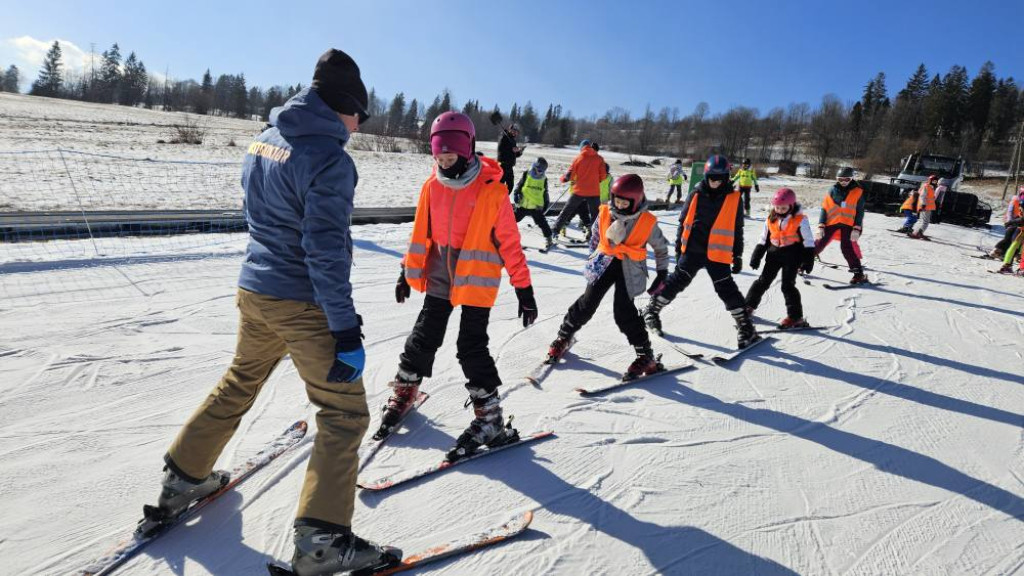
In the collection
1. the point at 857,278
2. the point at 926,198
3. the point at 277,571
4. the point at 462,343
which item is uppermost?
the point at 926,198

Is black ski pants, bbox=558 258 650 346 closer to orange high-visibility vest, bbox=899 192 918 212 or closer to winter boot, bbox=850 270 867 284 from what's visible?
winter boot, bbox=850 270 867 284

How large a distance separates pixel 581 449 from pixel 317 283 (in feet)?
6.21

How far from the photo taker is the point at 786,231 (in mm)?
5457

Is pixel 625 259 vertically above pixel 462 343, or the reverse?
pixel 625 259

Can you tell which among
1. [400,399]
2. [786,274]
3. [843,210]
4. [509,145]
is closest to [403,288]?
[400,399]

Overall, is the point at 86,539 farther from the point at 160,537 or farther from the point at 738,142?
the point at 738,142

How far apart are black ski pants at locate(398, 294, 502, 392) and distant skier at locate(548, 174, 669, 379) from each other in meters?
1.36

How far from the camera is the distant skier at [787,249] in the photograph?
5.39 meters

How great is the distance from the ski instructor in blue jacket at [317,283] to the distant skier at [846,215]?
7.37 metres

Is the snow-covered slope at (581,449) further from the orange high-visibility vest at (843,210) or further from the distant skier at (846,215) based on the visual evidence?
the orange high-visibility vest at (843,210)

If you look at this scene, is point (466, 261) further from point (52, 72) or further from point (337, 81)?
point (52, 72)

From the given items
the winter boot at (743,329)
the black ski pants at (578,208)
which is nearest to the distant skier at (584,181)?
the black ski pants at (578,208)

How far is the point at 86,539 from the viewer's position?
2.23m

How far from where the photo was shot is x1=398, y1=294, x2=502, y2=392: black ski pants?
2.94m
